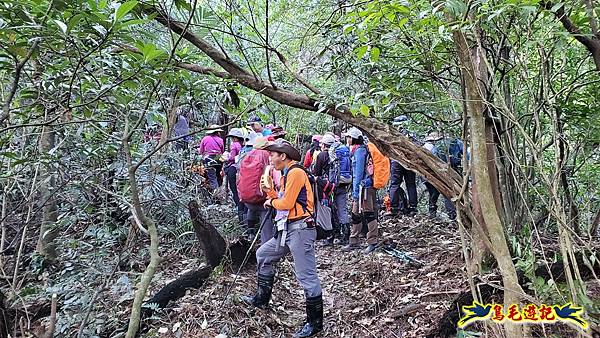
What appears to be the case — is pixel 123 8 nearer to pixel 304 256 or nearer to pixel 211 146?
pixel 304 256

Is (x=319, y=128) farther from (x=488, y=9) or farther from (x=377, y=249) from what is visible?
(x=488, y=9)

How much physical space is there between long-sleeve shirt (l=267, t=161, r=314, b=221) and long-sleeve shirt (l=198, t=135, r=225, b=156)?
3422 millimetres

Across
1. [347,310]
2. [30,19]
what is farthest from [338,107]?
[30,19]

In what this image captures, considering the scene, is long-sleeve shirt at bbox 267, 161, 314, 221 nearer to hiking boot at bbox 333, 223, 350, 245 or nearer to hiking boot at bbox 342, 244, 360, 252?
hiking boot at bbox 342, 244, 360, 252

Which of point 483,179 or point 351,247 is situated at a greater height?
point 483,179

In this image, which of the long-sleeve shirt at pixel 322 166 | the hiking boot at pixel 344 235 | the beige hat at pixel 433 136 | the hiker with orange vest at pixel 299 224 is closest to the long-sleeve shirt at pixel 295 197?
the hiker with orange vest at pixel 299 224

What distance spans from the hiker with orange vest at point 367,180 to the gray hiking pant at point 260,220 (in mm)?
1859

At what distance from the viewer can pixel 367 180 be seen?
23.6 ft

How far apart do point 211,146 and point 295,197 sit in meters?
3.95

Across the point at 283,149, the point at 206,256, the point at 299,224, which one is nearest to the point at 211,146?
the point at 206,256

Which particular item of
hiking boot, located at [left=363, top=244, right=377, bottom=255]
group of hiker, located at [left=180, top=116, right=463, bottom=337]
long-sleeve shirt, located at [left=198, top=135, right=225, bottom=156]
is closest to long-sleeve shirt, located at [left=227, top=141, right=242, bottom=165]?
group of hiker, located at [left=180, top=116, right=463, bottom=337]

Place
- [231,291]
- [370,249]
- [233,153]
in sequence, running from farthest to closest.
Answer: [233,153]
[370,249]
[231,291]

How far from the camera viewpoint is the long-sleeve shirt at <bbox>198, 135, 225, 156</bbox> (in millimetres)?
7764

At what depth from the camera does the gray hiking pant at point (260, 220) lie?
5.85m
